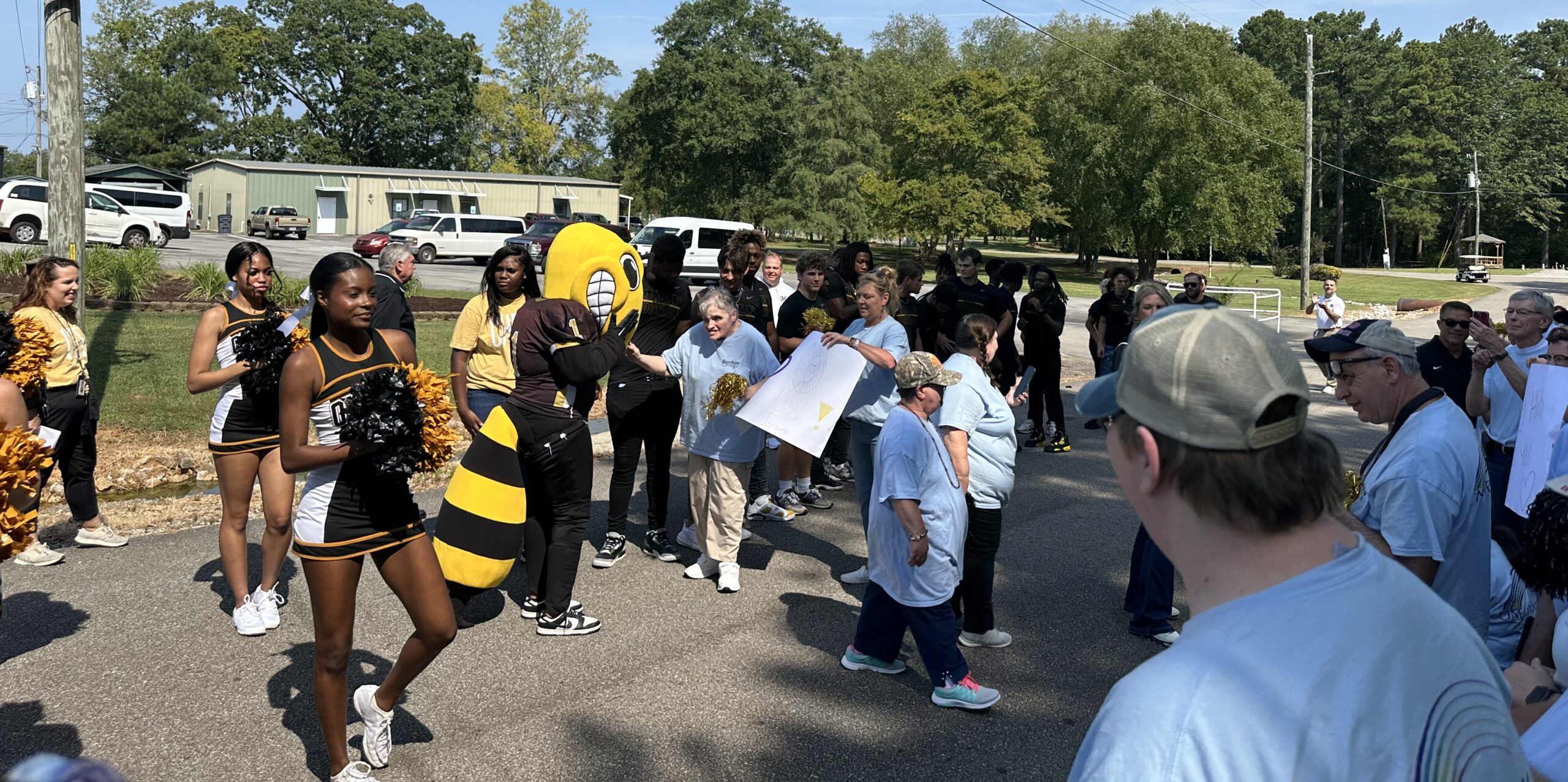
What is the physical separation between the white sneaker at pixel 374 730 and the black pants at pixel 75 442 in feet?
10.7

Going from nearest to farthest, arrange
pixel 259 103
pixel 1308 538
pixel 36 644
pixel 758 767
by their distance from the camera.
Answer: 1. pixel 1308 538
2. pixel 758 767
3. pixel 36 644
4. pixel 259 103

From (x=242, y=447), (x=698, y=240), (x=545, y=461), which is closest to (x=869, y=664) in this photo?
(x=545, y=461)

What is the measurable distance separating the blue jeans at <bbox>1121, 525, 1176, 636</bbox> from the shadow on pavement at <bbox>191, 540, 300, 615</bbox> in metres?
4.57

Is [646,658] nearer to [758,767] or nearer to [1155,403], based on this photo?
[758,767]

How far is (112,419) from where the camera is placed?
10.4 meters

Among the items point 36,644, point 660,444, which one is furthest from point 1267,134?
point 36,644

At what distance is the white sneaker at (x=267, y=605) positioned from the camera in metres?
5.73

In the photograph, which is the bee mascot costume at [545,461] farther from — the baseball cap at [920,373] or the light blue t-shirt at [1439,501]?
the light blue t-shirt at [1439,501]

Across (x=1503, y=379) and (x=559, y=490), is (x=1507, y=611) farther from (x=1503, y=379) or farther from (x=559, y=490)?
(x=559, y=490)

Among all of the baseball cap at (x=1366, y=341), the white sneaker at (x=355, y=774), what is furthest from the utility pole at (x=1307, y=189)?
the white sneaker at (x=355, y=774)

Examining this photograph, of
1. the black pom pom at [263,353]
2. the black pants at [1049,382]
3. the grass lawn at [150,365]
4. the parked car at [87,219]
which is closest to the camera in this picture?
the black pom pom at [263,353]

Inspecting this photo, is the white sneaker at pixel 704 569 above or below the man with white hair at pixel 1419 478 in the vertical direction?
below

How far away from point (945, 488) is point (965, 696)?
0.93 metres

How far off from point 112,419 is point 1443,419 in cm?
1068
